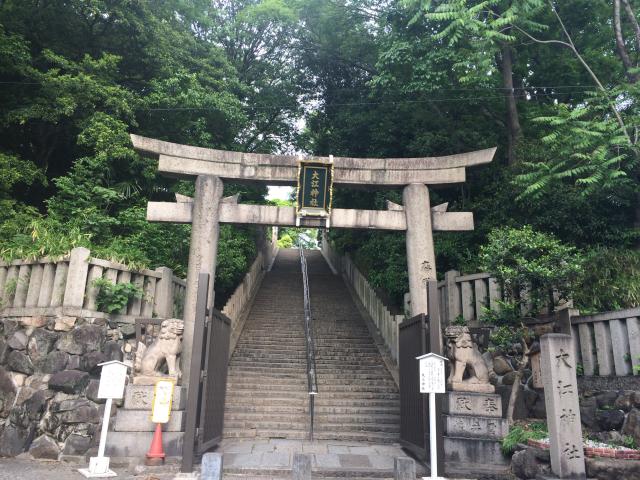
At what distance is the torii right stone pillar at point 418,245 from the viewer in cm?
960

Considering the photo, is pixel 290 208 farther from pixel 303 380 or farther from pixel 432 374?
pixel 432 374

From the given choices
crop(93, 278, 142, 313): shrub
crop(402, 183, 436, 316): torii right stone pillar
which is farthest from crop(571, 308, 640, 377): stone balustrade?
crop(93, 278, 142, 313): shrub

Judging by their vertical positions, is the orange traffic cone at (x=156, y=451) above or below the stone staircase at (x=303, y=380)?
below

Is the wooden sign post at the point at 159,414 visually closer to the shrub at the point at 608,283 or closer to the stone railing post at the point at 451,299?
the stone railing post at the point at 451,299

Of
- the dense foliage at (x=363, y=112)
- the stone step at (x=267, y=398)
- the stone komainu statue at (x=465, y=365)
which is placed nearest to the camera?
the stone komainu statue at (x=465, y=365)

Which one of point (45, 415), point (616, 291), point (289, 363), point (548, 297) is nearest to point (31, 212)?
point (45, 415)

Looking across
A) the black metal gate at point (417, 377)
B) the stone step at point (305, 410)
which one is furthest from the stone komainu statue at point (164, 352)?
the black metal gate at point (417, 377)

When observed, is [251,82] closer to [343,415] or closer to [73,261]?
[73,261]

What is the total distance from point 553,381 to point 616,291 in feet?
10.6

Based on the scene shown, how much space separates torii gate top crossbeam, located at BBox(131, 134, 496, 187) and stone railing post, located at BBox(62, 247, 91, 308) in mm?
2388

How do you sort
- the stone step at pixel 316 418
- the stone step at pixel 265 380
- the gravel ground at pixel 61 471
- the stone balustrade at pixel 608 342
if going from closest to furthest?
the gravel ground at pixel 61 471 < the stone balustrade at pixel 608 342 < the stone step at pixel 316 418 < the stone step at pixel 265 380

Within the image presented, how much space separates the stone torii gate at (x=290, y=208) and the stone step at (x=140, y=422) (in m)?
2.81

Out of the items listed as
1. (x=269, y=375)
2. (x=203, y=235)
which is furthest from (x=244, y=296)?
(x=203, y=235)

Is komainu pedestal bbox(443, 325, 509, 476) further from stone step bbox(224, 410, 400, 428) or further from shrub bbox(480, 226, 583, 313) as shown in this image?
stone step bbox(224, 410, 400, 428)
